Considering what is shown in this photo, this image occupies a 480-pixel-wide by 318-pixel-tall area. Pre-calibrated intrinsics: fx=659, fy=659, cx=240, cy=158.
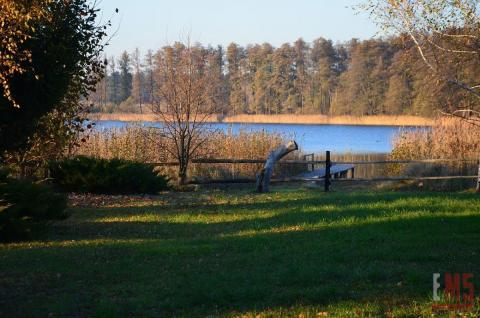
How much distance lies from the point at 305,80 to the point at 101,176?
170 ft

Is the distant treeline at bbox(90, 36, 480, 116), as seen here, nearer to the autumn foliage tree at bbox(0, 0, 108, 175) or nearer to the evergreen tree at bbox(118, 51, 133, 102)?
the evergreen tree at bbox(118, 51, 133, 102)

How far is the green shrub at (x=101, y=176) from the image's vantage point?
1778cm

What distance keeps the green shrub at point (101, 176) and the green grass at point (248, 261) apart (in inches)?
160

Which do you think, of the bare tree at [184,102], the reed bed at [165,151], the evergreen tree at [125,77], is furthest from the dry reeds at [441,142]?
the evergreen tree at [125,77]

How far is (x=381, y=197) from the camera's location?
15430mm

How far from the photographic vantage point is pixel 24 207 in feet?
36.6

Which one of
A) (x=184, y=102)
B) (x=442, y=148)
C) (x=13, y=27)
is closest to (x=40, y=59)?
(x=13, y=27)

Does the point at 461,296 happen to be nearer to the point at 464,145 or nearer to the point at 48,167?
the point at 48,167

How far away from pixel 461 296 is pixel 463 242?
121 inches

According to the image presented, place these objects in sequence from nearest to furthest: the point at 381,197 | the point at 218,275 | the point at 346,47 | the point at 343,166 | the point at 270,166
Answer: the point at 218,275, the point at 381,197, the point at 270,166, the point at 343,166, the point at 346,47

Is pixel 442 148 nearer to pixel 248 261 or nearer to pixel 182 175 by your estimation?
pixel 182 175

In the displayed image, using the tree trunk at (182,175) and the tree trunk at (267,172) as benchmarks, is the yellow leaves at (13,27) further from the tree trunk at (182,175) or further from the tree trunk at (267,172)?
the tree trunk at (182,175)

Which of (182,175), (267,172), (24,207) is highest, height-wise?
(24,207)

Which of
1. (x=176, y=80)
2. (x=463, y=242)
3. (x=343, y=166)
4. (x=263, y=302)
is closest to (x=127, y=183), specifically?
(x=176, y=80)
